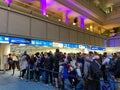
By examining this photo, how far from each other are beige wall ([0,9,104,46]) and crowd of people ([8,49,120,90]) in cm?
154

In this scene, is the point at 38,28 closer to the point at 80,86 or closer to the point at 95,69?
the point at 80,86

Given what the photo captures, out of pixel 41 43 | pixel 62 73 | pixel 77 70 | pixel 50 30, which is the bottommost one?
pixel 62 73

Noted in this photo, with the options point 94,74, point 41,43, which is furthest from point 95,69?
point 41,43

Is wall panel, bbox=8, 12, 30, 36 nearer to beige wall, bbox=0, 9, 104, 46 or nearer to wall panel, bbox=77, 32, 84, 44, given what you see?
beige wall, bbox=0, 9, 104, 46

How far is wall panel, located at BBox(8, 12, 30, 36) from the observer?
27.4 feet

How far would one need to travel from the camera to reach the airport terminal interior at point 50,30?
830 cm

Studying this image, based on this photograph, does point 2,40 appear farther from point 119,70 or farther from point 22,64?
point 119,70

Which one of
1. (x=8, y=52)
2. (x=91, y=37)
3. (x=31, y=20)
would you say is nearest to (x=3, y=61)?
(x=8, y=52)

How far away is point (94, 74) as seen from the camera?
5.20 m

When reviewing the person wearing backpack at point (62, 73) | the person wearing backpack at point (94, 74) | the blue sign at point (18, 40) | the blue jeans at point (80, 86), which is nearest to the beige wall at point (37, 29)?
the blue sign at point (18, 40)

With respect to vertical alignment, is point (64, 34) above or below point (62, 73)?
above

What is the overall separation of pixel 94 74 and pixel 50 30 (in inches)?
249

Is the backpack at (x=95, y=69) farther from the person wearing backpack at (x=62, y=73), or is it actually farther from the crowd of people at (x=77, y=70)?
the person wearing backpack at (x=62, y=73)

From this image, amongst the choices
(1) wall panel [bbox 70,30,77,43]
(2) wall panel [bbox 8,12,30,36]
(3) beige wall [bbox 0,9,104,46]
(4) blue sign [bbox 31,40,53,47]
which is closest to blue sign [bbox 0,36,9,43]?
(3) beige wall [bbox 0,9,104,46]
